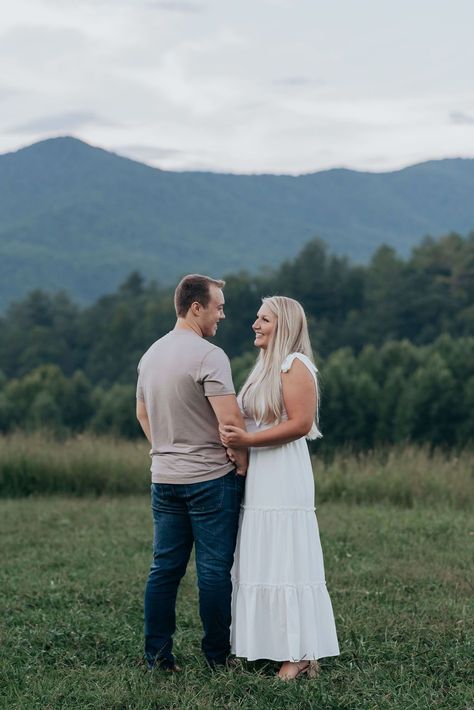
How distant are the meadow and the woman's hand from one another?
102 cm

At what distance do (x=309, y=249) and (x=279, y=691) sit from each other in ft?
282

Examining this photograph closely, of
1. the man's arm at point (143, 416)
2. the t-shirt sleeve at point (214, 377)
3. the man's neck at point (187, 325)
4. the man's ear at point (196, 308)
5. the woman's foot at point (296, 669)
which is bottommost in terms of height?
the woman's foot at point (296, 669)

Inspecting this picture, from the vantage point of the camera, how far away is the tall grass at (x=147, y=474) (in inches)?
446

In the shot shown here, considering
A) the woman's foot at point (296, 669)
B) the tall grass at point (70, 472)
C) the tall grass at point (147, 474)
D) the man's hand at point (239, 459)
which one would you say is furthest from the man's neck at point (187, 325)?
the tall grass at point (70, 472)

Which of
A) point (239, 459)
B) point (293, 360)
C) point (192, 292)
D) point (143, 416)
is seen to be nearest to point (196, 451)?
point (239, 459)

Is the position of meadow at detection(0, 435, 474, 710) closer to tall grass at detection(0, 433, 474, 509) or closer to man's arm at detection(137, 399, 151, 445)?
tall grass at detection(0, 433, 474, 509)

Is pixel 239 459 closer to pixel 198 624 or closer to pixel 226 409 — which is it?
pixel 226 409

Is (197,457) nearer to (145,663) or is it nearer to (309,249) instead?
(145,663)

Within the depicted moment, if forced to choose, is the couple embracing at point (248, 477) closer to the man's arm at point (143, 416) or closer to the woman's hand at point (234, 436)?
the woman's hand at point (234, 436)

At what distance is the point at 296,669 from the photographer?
177 inches

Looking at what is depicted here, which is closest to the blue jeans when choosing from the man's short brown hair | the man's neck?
the man's neck

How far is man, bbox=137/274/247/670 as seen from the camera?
4.38 meters

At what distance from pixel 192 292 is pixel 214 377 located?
1.29 feet

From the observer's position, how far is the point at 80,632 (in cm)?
545
